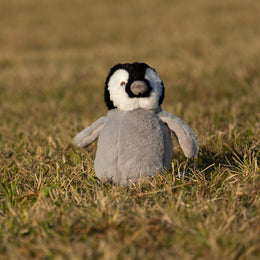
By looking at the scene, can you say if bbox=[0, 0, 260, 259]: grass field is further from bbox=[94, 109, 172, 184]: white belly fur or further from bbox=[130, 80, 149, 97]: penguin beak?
bbox=[130, 80, 149, 97]: penguin beak

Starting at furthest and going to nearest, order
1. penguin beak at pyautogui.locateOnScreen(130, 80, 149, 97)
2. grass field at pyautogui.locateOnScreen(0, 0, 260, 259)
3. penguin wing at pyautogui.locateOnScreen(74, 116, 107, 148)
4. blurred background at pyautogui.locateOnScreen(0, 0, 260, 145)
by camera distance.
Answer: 1. blurred background at pyautogui.locateOnScreen(0, 0, 260, 145)
2. penguin wing at pyautogui.locateOnScreen(74, 116, 107, 148)
3. penguin beak at pyautogui.locateOnScreen(130, 80, 149, 97)
4. grass field at pyautogui.locateOnScreen(0, 0, 260, 259)

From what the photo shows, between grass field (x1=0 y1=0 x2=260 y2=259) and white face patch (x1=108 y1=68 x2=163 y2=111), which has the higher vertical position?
white face patch (x1=108 y1=68 x2=163 y2=111)

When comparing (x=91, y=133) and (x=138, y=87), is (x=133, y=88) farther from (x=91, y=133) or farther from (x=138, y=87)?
(x=91, y=133)

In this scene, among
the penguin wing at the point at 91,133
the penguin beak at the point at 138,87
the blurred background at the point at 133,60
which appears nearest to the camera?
the penguin beak at the point at 138,87

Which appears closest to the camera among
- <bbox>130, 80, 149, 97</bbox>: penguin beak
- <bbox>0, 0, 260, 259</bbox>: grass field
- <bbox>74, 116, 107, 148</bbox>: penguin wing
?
<bbox>0, 0, 260, 259</bbox>: grass field

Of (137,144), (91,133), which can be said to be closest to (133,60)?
(91,133)

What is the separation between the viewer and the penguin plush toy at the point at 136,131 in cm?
242

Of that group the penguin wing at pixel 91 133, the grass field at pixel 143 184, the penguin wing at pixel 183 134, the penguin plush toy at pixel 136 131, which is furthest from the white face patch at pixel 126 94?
the grass field at pixel 143 184

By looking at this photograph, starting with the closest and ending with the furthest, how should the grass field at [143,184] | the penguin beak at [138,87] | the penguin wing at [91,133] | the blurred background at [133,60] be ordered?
the grass field at [143,184] → the penguin beak at [138,87] → the penguin wing at [91,133] → the blurred background at [133,60]

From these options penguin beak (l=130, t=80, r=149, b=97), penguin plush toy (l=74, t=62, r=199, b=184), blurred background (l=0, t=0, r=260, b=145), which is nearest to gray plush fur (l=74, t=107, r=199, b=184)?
penguin plush toy (l=74, t=62, r=199, b=184)

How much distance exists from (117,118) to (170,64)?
17.7 ft

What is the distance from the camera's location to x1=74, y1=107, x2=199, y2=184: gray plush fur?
2420mm

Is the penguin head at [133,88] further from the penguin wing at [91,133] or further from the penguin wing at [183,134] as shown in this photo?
the penguin wing at [91,133]

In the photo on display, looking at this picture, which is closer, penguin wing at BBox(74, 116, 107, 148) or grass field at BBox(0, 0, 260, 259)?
grass field at BBox(0, 0, 260, 259)
